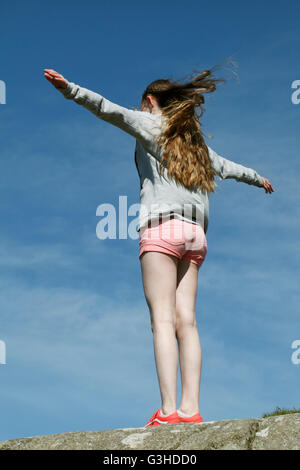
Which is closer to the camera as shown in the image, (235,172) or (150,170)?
(150,170)

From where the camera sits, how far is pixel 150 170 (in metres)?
6.19

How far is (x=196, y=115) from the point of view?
6.59 meters

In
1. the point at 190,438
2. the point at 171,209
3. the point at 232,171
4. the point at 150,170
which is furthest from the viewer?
the point at 232,171

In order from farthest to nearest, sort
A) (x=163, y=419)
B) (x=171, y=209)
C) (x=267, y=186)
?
(x=267, y=186) → (x=171, y=209) → (x=163, y=419)

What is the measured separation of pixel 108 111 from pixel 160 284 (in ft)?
5.77

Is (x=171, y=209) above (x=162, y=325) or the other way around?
above

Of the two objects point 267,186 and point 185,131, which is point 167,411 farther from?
point 267,186

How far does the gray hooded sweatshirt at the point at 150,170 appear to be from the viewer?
19.1ft

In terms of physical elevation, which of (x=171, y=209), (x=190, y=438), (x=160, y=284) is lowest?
(x=190, y=438)

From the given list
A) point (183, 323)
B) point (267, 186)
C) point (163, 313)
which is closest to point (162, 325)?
point (163, 313)

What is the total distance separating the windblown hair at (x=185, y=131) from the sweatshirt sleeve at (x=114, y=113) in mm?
175

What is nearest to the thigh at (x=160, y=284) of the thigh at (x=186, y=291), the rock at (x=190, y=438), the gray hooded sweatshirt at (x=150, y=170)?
the thigh at (x=186, y=291)
